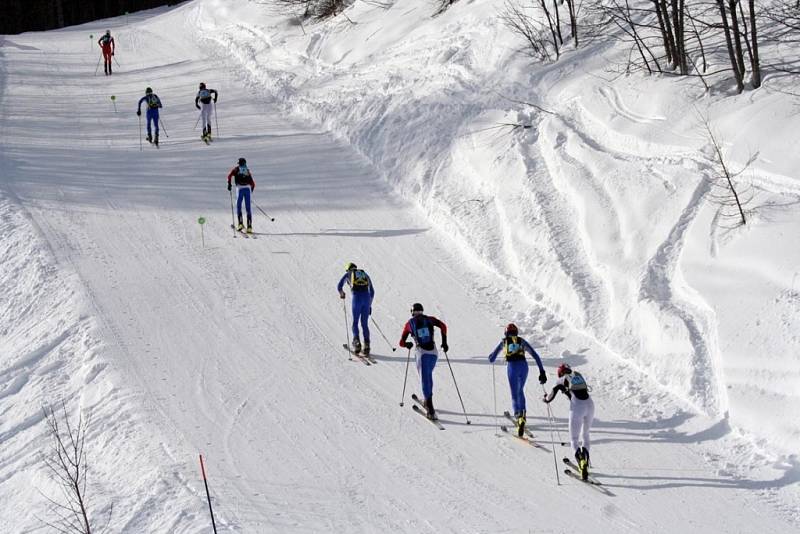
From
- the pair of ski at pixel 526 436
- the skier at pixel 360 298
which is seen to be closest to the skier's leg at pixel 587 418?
the pair of ski at pixel 526 436

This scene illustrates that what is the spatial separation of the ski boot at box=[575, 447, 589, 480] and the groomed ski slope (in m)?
0.23

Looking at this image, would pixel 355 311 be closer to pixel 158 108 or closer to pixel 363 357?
pixel 363 357

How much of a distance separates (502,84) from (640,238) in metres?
8.85

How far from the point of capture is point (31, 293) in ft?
60.5

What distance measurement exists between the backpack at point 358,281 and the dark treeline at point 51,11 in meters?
54.8

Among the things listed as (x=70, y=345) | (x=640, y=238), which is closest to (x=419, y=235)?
(x=640, y=238)

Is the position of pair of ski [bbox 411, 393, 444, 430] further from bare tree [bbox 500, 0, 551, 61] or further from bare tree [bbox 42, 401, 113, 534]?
bare tree [bbox 500, 0, 551, 61]

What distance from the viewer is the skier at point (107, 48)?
3412 centimetres

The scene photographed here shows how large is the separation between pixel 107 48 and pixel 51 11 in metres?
38.4

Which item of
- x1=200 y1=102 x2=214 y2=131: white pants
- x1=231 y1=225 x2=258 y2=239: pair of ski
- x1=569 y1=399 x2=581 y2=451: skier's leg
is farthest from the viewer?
x1=200 y1=102 x2=214 y2=131: white pants

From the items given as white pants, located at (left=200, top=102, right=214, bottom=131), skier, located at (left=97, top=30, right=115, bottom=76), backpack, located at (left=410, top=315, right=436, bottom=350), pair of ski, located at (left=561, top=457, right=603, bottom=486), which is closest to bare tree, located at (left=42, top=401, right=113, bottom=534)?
backpack, located at (left=410, top=315, right=436, bottom=350)

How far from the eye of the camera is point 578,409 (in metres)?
12.6

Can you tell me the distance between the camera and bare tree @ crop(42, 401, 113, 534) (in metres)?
11.5

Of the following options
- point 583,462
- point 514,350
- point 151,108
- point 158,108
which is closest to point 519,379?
point 514,350
